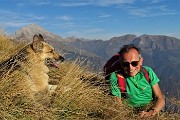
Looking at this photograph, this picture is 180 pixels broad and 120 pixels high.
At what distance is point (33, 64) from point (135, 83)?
225 centimetres

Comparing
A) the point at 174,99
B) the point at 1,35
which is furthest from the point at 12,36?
the point at 174,99

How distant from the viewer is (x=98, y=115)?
6.32 metres

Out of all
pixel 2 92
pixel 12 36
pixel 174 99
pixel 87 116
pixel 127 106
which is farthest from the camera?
pixel 12 36

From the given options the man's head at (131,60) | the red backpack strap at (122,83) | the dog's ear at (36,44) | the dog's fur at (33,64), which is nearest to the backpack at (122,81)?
the red backpack strap at (122,83)

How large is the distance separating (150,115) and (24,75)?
259cm

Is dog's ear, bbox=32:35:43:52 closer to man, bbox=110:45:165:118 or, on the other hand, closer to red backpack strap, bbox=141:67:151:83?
man, bbox=110:45:165:118

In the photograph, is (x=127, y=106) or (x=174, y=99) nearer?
(x=127, y=106)

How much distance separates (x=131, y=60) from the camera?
6844mm

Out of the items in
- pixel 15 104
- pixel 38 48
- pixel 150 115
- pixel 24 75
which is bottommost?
pixel 150 115

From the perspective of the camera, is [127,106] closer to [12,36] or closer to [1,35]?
[1,35]

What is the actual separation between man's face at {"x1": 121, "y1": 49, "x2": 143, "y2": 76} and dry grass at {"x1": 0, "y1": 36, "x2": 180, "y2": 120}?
0.70 metres

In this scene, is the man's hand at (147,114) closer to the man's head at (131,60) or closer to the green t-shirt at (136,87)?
the green t-shirt at (136,87)

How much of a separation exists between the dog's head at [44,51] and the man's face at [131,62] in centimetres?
221

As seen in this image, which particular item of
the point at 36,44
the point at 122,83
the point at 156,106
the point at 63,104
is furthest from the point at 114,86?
the point at 36,44
